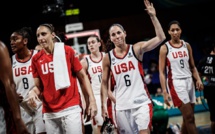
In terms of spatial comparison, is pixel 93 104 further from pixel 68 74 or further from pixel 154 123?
pixel 154 123

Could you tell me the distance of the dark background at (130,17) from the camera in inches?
685

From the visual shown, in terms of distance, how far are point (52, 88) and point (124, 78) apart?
118cm

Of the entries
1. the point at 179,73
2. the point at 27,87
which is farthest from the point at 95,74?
the point at 27,87

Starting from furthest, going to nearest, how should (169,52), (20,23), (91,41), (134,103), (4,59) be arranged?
(20,23) < (91,41) < (169,52) < (134,103) < (4,59)

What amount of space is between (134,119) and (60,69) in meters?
1.45

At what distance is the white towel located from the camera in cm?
475

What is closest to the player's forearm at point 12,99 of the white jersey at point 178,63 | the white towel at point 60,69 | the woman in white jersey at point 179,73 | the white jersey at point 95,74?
the white towel at point 60,69

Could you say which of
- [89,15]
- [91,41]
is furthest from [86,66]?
[89,15]

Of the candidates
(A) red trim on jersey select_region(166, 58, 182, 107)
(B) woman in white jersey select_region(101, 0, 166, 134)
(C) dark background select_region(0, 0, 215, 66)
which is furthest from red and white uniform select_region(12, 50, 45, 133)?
(C) dark background select_region(0, 0, 215, 66)

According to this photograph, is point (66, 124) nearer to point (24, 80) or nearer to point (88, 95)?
point (88, 95)

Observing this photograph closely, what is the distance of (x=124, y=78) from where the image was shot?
5.39m

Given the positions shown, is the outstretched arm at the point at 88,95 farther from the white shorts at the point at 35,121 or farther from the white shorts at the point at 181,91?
the white shorts at the point at 181,91

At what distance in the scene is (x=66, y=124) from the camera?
15.7ft

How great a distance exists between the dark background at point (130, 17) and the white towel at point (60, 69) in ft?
40.8
